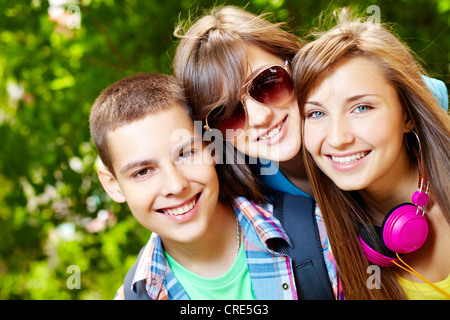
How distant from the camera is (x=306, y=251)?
1.64 meters

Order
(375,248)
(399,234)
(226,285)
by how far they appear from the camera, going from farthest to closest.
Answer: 1. (226,285)
2. (375,248)
3. (399,234)

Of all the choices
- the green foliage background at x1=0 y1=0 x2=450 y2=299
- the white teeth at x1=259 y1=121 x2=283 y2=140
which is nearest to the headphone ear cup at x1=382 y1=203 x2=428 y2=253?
the white teeth at x1=259 y1=121 x2=283 y2=140

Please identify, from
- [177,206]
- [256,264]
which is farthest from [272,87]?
[256,264]

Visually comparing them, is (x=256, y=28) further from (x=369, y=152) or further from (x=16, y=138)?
(x=16, y=138)

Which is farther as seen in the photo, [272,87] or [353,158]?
[272,87]

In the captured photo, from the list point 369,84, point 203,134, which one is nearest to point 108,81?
point 203,134

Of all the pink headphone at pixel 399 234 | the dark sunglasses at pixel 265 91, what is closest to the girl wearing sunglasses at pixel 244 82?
the dark sunglasses at pixel 265 91

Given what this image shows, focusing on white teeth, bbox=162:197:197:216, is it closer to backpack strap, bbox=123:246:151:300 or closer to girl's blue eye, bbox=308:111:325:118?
backpack strap, bbox=123:246:151:300

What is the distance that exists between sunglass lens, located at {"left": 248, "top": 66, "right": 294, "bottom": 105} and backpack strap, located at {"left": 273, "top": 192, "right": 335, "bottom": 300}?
1.42 ft

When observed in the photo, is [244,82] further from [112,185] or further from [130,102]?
[112,185]

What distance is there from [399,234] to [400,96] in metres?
0.52

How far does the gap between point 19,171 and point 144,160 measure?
102 cm

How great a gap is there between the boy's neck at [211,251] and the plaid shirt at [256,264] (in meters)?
0.06

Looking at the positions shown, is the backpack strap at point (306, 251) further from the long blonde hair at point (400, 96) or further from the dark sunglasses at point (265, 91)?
the dark sunglasses at point (265, 91)
